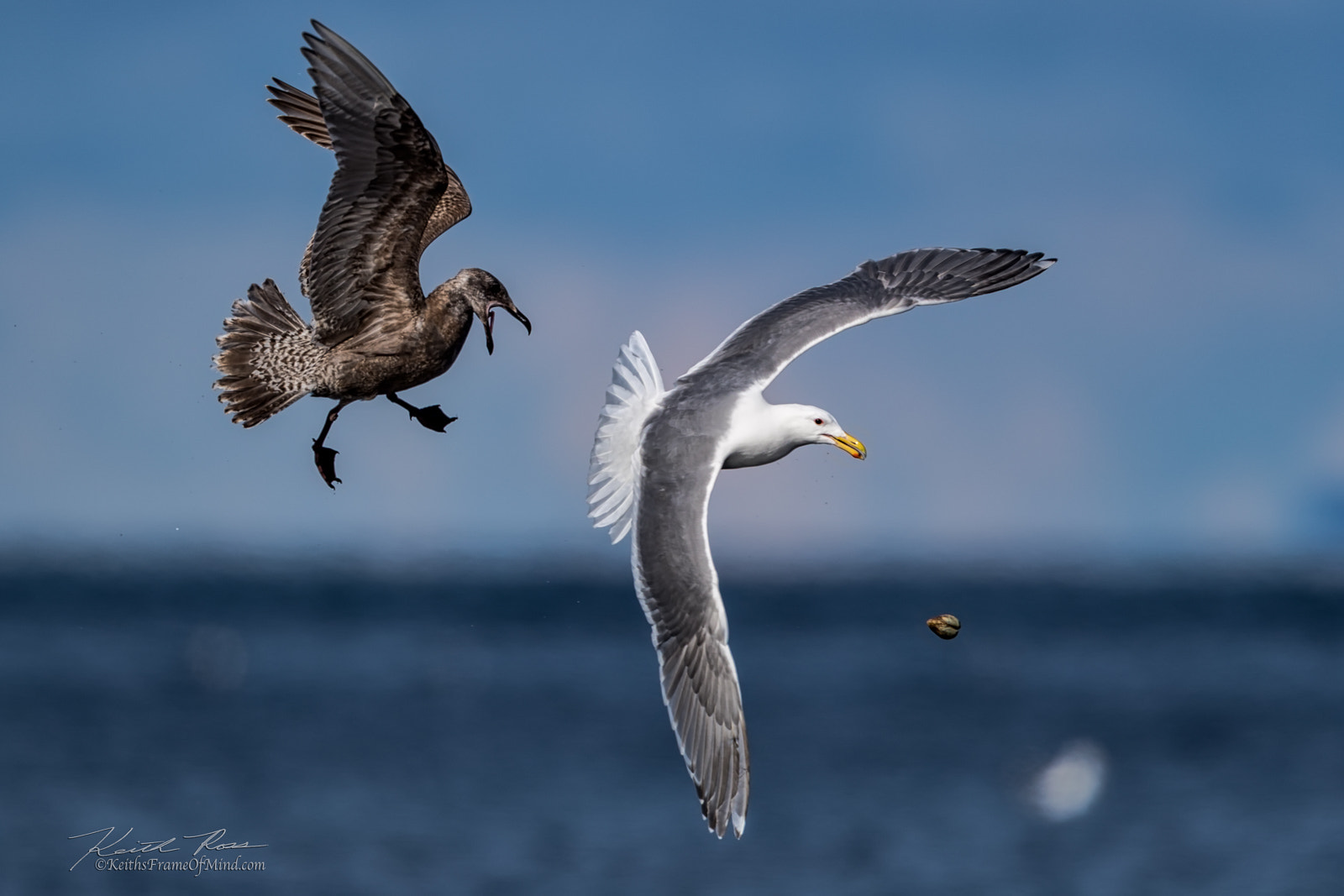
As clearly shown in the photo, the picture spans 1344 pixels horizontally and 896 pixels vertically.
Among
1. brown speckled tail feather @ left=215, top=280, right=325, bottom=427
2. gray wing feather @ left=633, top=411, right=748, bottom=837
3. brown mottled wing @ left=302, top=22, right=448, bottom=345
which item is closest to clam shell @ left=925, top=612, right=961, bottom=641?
gray wing feather @ left=633, top=411, right=748, bottom=837

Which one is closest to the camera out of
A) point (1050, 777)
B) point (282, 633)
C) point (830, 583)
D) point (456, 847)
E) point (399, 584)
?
point (456, 847)

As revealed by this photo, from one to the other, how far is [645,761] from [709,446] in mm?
24763

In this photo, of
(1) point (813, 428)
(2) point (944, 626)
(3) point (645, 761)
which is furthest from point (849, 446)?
(3) point (645, 761)

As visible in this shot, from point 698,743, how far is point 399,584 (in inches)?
3817

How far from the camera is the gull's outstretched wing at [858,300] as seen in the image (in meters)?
9.29

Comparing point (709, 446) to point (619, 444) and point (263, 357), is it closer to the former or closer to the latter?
point (619, 444)

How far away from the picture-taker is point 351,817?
2756 centimetres

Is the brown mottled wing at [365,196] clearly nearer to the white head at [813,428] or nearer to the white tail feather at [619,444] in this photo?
the white tail feather at [619,444]

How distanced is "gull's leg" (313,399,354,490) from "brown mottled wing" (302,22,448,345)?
375 mm

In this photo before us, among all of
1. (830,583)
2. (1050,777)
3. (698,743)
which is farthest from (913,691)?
(830,583)

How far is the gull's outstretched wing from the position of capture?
9289 millimetres

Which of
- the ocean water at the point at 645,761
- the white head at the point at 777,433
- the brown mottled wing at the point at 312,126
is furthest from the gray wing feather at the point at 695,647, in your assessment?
the ocean water at the point at 645,761

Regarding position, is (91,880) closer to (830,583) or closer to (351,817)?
(351,817)
